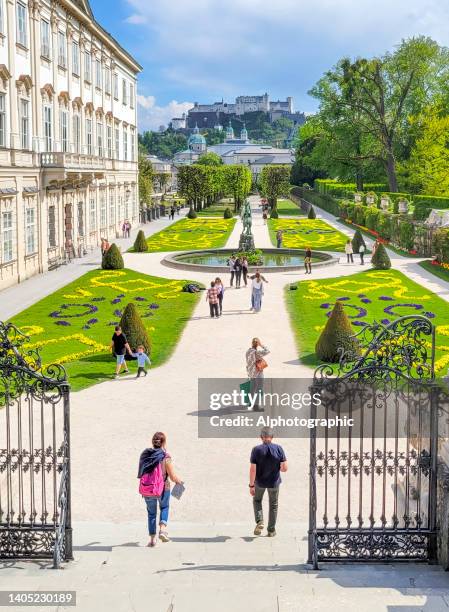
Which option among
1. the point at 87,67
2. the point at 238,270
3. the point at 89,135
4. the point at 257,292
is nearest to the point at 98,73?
the point at 87,67

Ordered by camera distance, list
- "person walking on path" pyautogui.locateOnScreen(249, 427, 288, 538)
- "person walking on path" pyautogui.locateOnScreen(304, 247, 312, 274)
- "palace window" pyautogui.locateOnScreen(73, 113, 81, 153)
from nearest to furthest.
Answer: "person walking on path" pyautogui.locateOnScreen(249, 427, 288, 538), "person walking on path" pyautogui.locateOnScreen(304, 247, 312, 274), "palace window" pyautogui.locateOnScreen(73, 113, 81, 153)

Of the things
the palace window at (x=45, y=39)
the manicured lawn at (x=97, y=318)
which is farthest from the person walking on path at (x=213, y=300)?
the palace window at (x=45, y=39)

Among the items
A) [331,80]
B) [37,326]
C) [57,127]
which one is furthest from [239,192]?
[37,326]

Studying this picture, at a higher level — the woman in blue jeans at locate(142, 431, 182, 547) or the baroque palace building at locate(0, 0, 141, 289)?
the baroque palace building at locate(0, 0, 141, 289)

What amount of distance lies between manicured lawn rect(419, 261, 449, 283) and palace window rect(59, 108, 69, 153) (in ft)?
61.1

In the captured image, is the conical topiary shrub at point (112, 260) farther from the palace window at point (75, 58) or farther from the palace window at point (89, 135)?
the palace window at point (89, 135)

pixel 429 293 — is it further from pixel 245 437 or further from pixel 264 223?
pixel 264 223

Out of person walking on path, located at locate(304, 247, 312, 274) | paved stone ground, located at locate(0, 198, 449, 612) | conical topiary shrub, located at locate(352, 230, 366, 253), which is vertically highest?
conical topiary shrub, located at locate(352, 230, 366, 253)

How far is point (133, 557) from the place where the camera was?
900cm

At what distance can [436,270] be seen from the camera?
35.3 m

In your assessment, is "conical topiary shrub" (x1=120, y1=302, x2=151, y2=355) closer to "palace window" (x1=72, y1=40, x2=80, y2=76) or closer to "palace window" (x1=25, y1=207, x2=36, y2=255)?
"palace window" (x1=25, y1=207, x2=36, y2=255)

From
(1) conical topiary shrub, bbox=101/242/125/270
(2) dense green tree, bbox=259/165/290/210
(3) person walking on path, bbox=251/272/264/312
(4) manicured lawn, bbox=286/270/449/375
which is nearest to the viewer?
(4) manicured lawn, bbox=286/270/449/375

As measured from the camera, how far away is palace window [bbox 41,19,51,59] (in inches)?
1425

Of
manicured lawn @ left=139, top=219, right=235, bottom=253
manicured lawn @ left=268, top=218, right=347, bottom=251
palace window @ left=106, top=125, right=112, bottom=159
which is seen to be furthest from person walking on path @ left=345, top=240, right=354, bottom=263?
palace window @ left=106, top=125, right=112, bottom=159
